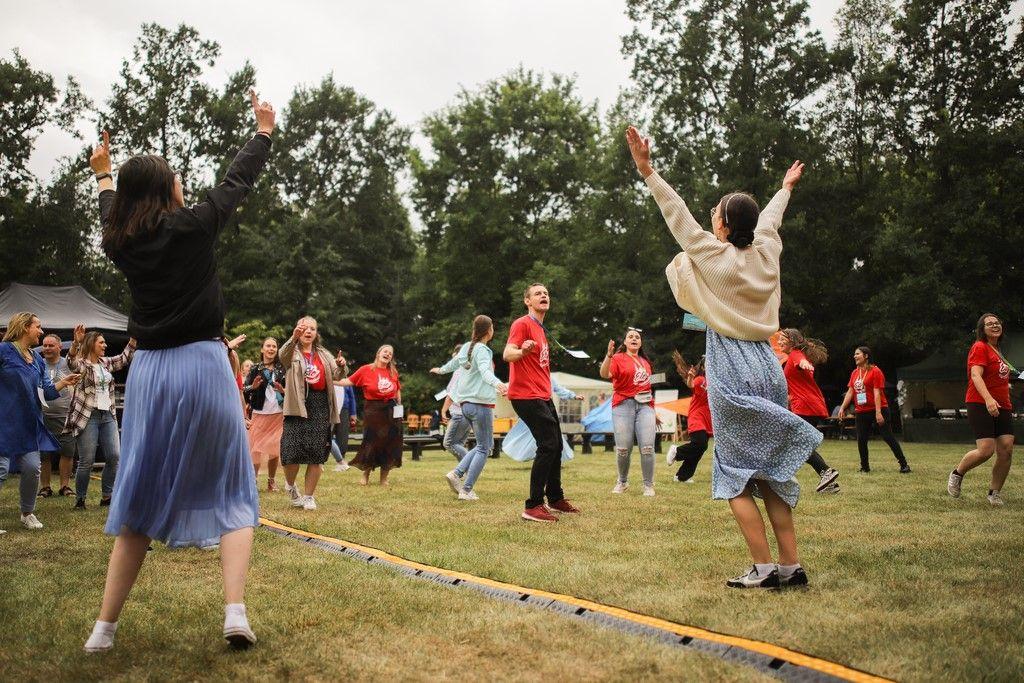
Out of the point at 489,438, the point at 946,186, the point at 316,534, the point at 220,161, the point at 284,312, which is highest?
the point at 220,161

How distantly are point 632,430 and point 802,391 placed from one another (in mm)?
2488

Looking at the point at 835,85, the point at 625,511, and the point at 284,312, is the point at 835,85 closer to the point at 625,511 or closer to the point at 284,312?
the point at 284,312

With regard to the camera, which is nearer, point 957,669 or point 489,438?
point 957,669

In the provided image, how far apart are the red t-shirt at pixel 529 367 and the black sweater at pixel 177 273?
14.7ft

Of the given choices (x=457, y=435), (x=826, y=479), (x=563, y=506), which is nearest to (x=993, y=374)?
(x=826, y=479)

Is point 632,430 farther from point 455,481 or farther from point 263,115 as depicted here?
point 263,115

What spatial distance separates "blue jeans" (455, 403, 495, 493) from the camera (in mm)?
9617

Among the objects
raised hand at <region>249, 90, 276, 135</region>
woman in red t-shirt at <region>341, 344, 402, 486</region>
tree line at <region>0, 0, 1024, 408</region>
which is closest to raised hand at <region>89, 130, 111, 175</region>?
raised hand at <region>249, 90, 276, 135</region>

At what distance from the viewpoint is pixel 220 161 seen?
1660 inches

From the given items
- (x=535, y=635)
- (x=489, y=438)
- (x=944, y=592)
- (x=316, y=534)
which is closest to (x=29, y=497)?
(x=316, y=534)

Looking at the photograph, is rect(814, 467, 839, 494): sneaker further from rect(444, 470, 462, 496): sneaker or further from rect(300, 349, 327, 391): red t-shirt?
rect(300, 349, 327, 391): red t-shirt

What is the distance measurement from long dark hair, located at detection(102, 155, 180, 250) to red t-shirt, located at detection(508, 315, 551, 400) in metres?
4.53

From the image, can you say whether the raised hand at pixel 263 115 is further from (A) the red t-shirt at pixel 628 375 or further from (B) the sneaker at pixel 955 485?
(B) the sneaker at pixel 955 485

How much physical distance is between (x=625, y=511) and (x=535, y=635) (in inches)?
186
